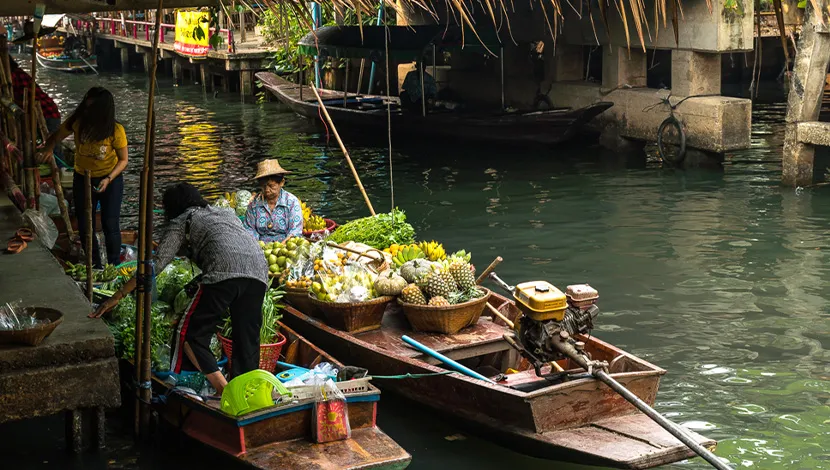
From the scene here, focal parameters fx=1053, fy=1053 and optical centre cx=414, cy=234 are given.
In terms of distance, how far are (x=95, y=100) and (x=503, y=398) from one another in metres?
3.92

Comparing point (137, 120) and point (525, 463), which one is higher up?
point (137, 120)

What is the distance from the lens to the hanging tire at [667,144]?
1550 cm

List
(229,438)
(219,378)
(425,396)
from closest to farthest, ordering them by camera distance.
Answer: (229,438), (219,378), (425,396)

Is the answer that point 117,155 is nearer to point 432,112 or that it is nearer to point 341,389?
point 341,389

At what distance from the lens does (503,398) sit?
6.00 m

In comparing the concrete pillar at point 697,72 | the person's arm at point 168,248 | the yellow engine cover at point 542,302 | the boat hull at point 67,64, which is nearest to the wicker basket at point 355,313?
the person's arm at point 168,248

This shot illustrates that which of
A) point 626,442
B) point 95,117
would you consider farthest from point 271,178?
point 626,442

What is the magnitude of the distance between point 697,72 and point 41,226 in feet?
35.5

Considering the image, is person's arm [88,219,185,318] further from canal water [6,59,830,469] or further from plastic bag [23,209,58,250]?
plastic bag [23,209,58,250]

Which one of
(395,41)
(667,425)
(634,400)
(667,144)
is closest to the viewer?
(667,425)

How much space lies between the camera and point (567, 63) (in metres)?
19.3

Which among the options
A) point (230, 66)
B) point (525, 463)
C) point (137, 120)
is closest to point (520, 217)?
point (525, 463)

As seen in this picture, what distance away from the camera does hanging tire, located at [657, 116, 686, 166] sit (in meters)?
15.5

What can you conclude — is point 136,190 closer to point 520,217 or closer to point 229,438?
point 520,217
